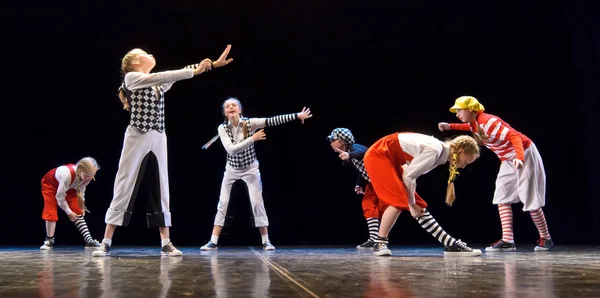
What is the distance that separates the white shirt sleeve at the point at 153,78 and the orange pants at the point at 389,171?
1028 mm

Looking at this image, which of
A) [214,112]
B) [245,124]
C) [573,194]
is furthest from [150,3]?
[573,194]

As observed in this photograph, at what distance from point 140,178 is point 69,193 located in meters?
1.78

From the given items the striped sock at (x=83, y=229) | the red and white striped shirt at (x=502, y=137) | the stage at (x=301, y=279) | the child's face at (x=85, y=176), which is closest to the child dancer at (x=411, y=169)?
the stage at (x=301, y=279)

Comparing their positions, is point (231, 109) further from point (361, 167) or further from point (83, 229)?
point (83, 229)

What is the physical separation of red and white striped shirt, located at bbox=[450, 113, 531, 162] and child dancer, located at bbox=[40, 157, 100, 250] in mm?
2706

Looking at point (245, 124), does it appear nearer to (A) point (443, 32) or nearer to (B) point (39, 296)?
(A) point (443, 32)

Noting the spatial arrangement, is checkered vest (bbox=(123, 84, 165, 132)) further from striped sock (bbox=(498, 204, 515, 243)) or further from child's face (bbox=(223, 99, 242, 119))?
striped sock (bbox=(498, 204, 515, 243))

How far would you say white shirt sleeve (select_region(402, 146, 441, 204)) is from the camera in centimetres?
295

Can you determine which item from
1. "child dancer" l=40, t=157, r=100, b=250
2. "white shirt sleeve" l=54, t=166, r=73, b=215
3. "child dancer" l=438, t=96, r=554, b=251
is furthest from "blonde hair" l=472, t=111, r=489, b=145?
"white shirt sleeve" l=54, t=166, r=73, b=215

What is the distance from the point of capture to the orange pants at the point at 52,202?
4.55 m

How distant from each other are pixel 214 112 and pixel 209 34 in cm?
63

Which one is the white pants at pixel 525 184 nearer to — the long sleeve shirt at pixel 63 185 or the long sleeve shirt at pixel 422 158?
the long sleeve shirt at pixel 422 158

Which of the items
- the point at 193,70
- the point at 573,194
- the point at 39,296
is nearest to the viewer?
the point at 39,296

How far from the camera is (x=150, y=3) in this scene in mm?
4895
